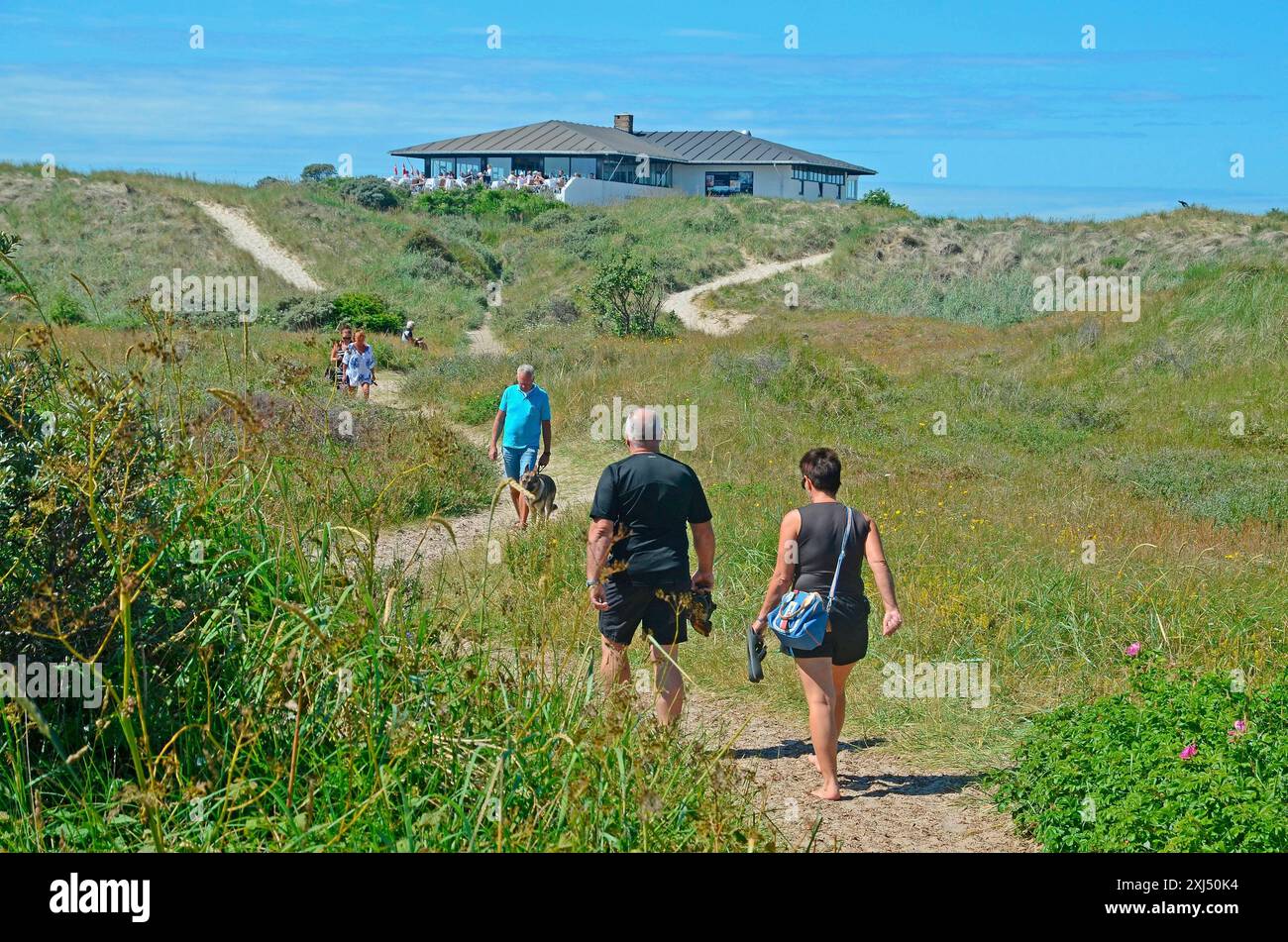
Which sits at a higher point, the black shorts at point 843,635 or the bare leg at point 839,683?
the black shorts at point 843,635

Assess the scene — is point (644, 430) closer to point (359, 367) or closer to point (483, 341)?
point (359, 367)

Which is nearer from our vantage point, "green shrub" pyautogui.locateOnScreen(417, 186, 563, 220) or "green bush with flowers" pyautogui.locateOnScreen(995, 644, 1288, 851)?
"green bush with flowers" pyautogui.locateOnScreen(995, 644, 1288, 851)

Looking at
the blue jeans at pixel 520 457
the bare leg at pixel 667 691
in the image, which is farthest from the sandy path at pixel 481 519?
the bare leg at pixel 667 691

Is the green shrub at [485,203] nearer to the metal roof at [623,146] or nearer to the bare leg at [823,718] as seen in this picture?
the metal roof at [623,146]

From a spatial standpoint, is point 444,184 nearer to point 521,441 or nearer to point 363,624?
point 521,441

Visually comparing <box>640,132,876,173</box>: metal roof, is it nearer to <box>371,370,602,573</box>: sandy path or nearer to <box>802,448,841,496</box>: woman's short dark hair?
<box>371,370,602,573</box>: sandy path

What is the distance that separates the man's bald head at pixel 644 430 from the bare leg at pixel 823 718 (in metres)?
1.33

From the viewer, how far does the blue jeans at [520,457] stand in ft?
35.9

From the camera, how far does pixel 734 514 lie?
11133mm

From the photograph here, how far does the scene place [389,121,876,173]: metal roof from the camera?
72250mm

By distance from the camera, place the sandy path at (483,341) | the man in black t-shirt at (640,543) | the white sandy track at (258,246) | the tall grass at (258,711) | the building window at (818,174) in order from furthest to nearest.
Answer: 1. the building window at (818,174)
2. the white sandy track at (258,246)
3. the sandy path at (483,341)
4. the man in black t-shirt at (640,543)
5. the tall grass at (258,711)

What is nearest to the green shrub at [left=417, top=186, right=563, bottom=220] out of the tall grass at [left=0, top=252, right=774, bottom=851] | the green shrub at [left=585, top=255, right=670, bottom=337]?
the green shrub at [left=585, top=255, right=670, bottom=337]

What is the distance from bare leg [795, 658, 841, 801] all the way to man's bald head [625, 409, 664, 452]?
1.33 metres
